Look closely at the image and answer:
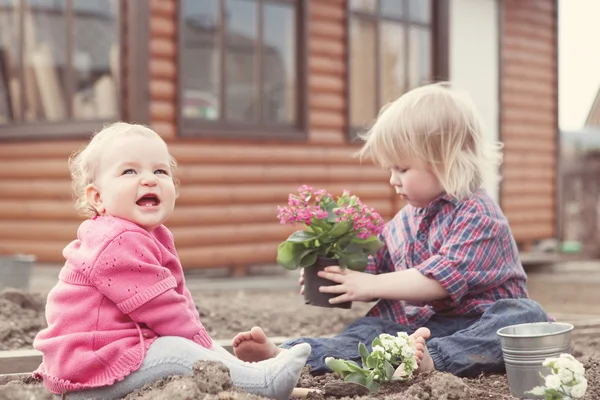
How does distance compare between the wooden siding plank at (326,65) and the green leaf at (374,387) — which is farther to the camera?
→ the wooden siding plank at (326,65)

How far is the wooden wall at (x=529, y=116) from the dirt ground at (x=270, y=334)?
5.05 m

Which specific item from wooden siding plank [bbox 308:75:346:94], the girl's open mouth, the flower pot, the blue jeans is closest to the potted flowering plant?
the flower pot

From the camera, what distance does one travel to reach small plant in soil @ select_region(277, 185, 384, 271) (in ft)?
10.8

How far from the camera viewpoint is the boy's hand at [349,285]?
131 inches

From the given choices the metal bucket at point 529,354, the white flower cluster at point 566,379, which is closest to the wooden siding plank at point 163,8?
the metal bucket at point 529,354

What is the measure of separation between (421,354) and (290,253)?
0.64 metres

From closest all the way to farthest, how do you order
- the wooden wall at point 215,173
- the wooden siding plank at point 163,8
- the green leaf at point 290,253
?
the green leaf at point 290,253, the wooden siding plank at point 163,8, the wooden wall at point 215,173

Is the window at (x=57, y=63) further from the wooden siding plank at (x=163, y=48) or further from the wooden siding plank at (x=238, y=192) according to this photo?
the wooden siding plank at (x=238, y=192)

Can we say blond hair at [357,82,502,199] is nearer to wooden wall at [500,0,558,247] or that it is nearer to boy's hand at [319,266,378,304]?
boy's hand at [319,266,378,304]

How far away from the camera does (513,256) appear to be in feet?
11.8

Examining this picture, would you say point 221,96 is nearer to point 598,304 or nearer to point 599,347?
point 598,304

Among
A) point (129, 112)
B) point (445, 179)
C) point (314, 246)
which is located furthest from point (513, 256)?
point (129, 112)

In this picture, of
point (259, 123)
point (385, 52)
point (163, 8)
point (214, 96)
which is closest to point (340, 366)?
point (163, 8)

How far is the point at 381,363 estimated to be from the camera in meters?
2.86
